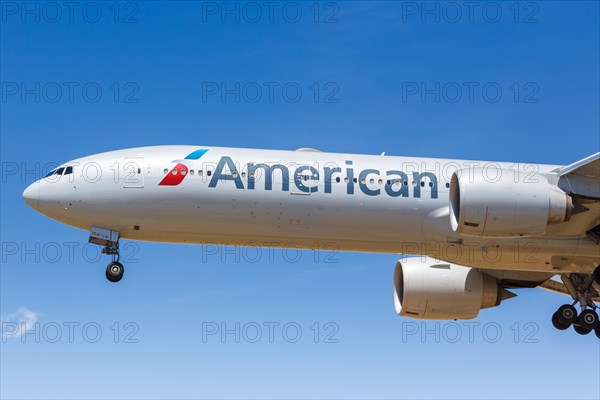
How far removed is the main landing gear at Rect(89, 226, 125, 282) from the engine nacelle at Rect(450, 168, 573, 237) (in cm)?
1029

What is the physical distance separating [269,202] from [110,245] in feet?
16.6

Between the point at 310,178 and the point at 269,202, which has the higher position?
the point at 310,178

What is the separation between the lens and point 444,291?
3656 centimetres

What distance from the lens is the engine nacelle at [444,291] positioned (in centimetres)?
3659

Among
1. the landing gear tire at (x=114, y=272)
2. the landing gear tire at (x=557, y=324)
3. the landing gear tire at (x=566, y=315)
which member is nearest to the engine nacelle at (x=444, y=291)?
the landing gear tire at (x=557, y=324)

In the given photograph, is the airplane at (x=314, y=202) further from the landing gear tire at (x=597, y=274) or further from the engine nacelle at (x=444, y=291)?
the engine nacelle at (x=444, y=291)

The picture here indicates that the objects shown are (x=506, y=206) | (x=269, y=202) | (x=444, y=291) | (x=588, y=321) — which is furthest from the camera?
(x=444, y=291)

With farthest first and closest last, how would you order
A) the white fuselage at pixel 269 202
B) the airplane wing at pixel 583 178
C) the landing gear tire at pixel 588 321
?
1. the landing gear tire at pixel 588 321
2. the white fuselage at pixel 269 202
3. the airplane wing at pixel 583 178

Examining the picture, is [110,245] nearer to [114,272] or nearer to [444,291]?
[114,272]

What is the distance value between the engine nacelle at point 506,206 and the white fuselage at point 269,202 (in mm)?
850

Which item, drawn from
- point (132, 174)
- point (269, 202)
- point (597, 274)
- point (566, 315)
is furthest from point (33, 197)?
point (597, 274)

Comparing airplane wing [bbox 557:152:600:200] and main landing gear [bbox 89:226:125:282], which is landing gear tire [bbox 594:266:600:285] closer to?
airplane wing [bbox 557:152:600:200]

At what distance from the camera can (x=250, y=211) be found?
3203 centimetres

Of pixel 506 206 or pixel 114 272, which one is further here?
pixel 114 272
